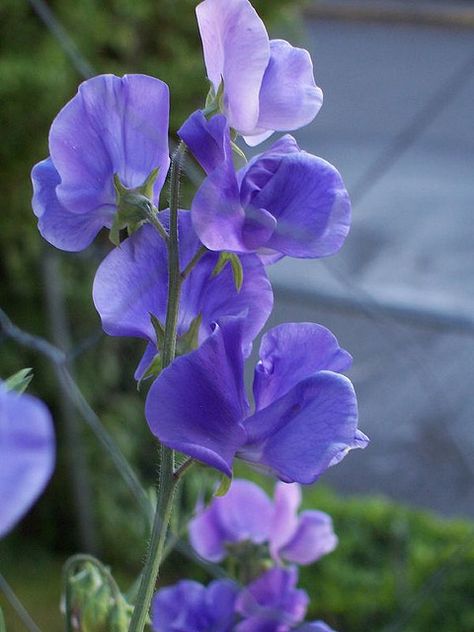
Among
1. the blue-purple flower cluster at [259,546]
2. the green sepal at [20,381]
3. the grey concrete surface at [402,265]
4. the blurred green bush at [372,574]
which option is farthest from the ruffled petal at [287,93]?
the blurred green bush at [372,574]

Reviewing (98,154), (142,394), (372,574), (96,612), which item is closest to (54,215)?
(98,154)

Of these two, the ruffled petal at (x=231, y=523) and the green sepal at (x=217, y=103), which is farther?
the ruffled petal at (x=231, y=523)

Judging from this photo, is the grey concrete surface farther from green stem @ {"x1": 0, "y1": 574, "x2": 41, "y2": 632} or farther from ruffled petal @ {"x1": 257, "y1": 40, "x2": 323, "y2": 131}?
ruffled petal @ {"x1": 257, "y1": 40, "x2": 323, "y2": 131}

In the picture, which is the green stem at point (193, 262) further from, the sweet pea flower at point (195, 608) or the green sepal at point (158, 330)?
the sweet pea flower at point (195, 608)

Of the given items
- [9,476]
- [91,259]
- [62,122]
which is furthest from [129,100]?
[91,259]

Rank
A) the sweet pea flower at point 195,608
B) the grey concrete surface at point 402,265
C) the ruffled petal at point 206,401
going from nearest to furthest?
the ruffled petal at point 206,401 → the sweet pea flower at point 195,608 → the grey concrete surface at point 402,265

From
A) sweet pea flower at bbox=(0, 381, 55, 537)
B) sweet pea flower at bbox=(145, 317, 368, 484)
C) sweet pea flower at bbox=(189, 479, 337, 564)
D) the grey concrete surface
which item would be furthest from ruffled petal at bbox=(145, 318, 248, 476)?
the grey concrete surface
